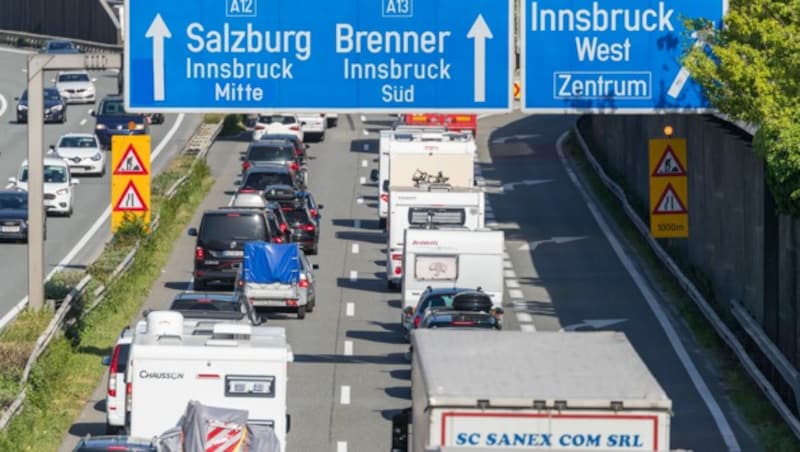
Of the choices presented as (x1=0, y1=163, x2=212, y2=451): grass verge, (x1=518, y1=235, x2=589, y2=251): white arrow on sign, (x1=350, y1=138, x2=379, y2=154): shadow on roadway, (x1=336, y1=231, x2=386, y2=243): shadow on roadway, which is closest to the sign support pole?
(x1=0, y1=163, x2=212, y2=451): grass verge

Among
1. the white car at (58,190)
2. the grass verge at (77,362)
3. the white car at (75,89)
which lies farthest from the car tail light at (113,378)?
the white car at (75,89)

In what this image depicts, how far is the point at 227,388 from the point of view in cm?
2406

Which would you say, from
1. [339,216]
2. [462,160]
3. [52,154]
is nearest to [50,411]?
[462,160]

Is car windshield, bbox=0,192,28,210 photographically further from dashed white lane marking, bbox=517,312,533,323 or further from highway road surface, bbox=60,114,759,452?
dashed white lane marking, bbox=517,312,533,323

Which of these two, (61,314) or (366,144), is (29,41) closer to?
(366,144)

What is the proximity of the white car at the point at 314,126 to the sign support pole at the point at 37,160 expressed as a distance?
41416 millimetres

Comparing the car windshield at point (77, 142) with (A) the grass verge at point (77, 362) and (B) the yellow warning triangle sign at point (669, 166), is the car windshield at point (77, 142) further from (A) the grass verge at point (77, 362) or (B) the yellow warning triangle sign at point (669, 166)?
(B) the yellow warning triangle sign at point (669, 166)

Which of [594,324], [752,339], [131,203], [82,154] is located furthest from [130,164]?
[82,154]

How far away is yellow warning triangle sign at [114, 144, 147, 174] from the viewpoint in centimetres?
3688

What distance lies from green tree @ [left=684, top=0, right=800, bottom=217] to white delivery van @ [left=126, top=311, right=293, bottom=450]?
8153mm

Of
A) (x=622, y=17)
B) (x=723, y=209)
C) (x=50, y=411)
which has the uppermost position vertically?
(x=622, y=17)

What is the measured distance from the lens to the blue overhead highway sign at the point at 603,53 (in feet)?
90.9

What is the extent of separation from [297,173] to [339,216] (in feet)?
13.0

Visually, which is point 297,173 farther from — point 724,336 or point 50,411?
point 50,411
